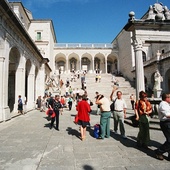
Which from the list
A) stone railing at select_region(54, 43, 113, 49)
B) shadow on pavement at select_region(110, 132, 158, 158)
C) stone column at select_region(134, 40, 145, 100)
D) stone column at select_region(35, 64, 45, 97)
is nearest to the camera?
shadow on pavement at select_region(110, 132, 158, 158)

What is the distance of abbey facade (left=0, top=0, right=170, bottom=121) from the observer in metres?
9.60

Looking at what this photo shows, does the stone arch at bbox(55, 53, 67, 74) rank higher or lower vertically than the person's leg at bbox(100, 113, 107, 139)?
higher

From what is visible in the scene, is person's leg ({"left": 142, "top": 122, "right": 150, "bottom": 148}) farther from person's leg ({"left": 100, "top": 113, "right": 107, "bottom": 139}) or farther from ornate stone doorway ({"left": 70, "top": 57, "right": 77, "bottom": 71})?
ornate stone doorway ({"left": 70, "top": 57, "right": 77, "bottom": 71})

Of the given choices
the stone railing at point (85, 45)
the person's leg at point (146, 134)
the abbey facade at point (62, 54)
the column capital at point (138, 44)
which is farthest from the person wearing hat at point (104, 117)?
the stone railing at point (85, 45)

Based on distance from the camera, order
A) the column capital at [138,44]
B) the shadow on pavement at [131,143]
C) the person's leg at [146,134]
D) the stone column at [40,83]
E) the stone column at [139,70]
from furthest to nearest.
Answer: the stone column at [40,83], the column capital at [138,44], the stone column at [139,70], the person's leg at [146,134], the shadow on pavement at [131,143]

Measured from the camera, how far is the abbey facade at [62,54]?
9602 mm

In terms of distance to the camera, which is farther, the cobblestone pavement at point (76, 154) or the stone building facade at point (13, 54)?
the stone building facade at point (13, 54)

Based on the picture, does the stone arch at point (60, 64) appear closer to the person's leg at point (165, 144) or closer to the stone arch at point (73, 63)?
the stone arch at point (73, 63)

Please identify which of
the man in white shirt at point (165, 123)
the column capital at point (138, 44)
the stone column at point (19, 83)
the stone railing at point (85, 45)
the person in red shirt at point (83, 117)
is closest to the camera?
the man in white shirt at point (165, 123)

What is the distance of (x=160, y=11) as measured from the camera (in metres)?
10.0

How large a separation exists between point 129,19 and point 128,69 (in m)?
25.6

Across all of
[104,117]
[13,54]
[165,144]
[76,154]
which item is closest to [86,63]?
[13,54]

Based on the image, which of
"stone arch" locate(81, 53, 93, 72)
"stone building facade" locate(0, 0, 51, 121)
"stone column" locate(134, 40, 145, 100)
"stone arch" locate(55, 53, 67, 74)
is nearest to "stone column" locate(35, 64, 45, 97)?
"stone building facade" locate(0, 0, 51, 121)

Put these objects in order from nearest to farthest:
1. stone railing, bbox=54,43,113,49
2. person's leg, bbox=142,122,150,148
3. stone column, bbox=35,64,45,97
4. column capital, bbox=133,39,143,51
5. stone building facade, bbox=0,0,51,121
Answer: person's leg, bbox=142,122,150,148 < column capital, bbox=133,39,143,51 < stone building facade, bbox=0,0,51,121 < stone column, bbox=35,64,45,97 < stone railing, bbox=54,43,113,49
